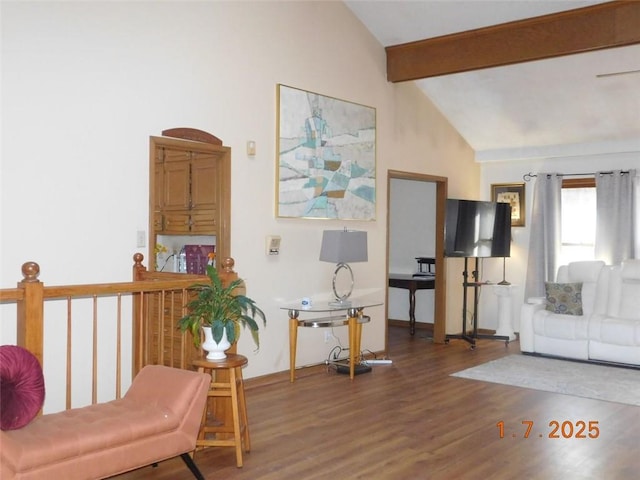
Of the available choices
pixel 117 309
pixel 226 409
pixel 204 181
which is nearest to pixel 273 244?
pixel 204 181

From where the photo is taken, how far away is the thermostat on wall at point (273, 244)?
5.73 m

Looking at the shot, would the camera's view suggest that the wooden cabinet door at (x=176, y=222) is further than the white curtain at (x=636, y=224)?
No

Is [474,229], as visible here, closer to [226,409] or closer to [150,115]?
[150,115]

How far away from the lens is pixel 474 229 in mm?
7730

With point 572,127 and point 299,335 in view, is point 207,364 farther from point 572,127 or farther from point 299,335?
point 572,127

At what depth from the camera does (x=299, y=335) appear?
615cm

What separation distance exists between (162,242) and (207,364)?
3322 millimetres

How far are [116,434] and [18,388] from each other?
461mm

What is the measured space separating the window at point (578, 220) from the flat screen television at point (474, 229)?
81 cm

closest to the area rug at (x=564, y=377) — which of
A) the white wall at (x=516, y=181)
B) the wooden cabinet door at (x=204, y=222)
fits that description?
the white wall at (x=516, y=181)

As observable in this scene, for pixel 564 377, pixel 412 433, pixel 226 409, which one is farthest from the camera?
pixel 564 377

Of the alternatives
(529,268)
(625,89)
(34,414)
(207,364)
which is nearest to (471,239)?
(529,268)

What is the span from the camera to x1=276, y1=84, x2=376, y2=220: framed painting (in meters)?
5.89

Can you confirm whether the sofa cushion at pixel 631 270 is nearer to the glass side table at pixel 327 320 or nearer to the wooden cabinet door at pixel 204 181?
the glass side table at pixel 327 320
